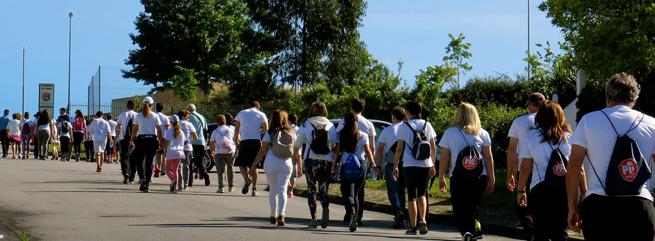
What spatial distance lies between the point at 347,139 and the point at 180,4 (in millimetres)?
69026

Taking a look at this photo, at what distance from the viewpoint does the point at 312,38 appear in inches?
2432

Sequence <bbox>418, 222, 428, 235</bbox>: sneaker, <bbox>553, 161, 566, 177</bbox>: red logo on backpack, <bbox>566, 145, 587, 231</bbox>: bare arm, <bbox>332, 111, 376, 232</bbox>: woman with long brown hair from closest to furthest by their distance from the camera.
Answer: <bbox>566, 145, 587, 231</bbox>: bare arm, <bbox>553, 161, 566, 177</bbox>: red logo on backpack, <bbox>418, 222, 428, 235</bbox>: sneaker, <bbox>332, 111, 376, 232</bbox>: woman with long brown hair

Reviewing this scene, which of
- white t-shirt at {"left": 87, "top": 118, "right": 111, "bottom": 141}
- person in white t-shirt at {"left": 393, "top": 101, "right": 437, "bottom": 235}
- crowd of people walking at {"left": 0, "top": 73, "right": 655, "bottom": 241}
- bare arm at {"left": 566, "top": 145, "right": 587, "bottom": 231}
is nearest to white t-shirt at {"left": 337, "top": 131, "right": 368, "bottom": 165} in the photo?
crowd of people walking at {"left": 0, "top": 73, "right": 655, "bottom": 241}

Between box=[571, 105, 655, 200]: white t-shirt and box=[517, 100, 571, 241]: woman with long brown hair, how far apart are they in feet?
8.90

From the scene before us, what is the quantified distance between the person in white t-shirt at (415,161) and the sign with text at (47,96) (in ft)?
130

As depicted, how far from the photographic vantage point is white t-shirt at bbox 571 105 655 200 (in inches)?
248

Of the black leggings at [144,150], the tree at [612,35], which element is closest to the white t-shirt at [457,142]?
the black leggings at [144,150]

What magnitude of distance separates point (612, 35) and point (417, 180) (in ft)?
65.5

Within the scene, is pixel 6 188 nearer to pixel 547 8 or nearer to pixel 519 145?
pixel 519 145

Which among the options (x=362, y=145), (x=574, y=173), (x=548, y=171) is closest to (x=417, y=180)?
(x=362, y=145)

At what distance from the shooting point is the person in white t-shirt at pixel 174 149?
18.9 m

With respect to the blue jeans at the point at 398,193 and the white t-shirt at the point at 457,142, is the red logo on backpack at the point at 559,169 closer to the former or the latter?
the white t-shirt at the point at 457,142

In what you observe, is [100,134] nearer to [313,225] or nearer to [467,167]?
[313,225]

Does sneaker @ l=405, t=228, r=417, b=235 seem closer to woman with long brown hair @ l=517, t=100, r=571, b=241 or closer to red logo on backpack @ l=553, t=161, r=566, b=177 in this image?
woman with long brown hair @ l=517, t=100, r=571, b=241
